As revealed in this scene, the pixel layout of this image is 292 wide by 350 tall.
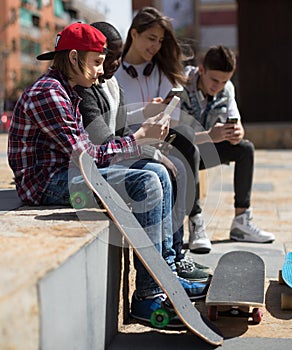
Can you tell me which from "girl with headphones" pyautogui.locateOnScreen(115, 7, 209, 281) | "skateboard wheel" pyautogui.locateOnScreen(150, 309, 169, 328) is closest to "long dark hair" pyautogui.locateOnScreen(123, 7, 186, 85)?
"girl with headphones" pyautogui.locateOnScreen(115, 7, 209, 281)

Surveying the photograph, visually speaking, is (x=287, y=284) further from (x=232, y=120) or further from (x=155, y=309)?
(x=232, y=120)

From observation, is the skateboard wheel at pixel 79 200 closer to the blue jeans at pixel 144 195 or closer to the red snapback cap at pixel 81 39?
the blue jeans at pixel 144 195

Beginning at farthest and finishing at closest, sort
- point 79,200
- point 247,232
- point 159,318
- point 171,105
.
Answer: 1. point 247,232
2. point 171,105
3. point 79,200
4. point 159,318

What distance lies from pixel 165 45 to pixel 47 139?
1.59m

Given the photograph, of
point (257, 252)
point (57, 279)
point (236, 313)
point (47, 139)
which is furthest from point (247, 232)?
point (57, 279)

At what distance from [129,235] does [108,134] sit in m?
0.74

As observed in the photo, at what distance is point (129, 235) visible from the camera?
294 cm

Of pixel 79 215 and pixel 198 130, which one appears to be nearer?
pixel 79 215

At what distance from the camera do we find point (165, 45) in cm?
467

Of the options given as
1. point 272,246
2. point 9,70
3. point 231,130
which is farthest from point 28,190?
point 9,70

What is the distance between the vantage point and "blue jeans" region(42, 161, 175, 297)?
10.6 feet

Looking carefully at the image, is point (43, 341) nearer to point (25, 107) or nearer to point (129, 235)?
point (129, 235)

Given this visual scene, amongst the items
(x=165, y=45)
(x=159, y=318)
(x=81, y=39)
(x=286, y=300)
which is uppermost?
(x=81, y=39)

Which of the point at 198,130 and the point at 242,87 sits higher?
the point at 198,130
